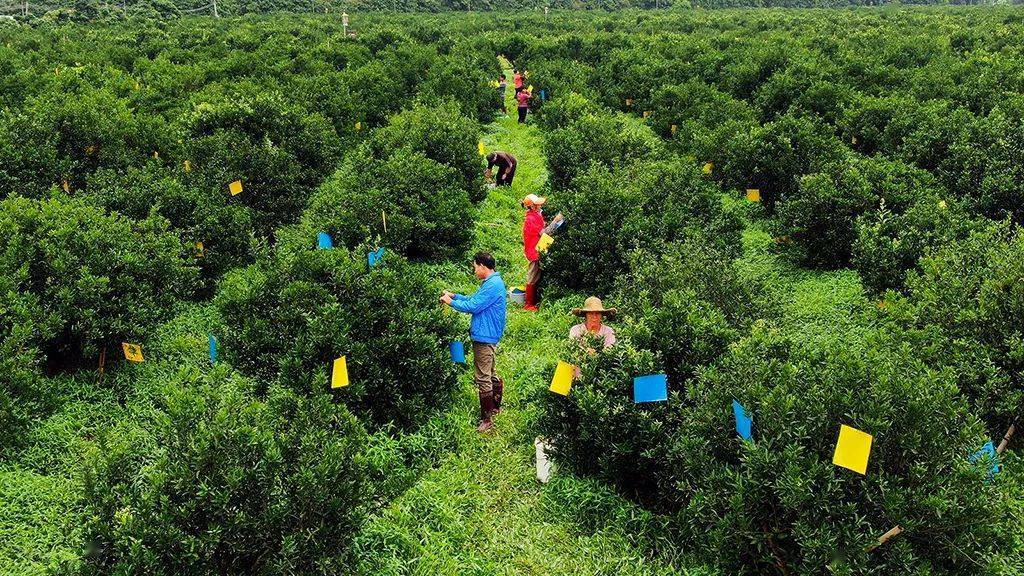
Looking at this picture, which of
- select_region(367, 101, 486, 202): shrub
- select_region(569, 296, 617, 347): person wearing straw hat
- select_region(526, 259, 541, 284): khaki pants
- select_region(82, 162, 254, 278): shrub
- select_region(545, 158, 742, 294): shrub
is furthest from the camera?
select_region(367, 101, 486, 202): shrub

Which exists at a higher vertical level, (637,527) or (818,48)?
(818,48)

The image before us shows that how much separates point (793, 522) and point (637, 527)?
1.50 meters

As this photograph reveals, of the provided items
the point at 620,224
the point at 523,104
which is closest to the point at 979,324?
the point at 620,224

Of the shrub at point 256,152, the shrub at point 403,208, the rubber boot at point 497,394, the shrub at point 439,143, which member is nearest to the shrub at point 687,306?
the rubber boot at point 497,394

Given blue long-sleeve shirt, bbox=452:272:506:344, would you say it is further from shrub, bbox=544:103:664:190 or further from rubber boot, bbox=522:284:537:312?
shrub, bbox=544:103:664:190

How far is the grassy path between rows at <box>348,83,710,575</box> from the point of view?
5.48 metres

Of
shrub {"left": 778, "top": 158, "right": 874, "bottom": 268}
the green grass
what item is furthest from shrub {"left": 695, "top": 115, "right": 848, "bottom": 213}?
the green grass

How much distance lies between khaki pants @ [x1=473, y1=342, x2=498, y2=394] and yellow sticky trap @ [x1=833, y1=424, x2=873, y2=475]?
3.66m

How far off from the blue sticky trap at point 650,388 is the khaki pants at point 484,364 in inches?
77.8

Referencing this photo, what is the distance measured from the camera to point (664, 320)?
642 cm

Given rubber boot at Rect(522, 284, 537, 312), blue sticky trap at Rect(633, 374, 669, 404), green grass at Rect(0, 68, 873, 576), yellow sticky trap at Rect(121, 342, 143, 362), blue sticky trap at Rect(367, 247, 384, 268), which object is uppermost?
blue sticky trap at Rect(367, 247, 384, 268)

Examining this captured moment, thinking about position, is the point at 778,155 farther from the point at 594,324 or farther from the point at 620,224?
the point at 594,324

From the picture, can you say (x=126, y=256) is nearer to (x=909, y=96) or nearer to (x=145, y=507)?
(x=145, y=507)

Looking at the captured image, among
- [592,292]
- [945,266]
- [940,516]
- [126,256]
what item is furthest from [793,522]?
[126,256]
